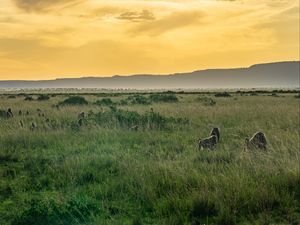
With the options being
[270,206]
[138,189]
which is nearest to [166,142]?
[138,189]

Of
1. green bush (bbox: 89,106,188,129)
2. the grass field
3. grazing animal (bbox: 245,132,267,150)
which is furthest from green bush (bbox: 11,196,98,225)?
green bush (bbox: 89,106,188,129)

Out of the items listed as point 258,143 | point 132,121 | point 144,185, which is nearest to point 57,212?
point 144,185

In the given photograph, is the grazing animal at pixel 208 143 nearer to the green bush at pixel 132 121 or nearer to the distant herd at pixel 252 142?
the distant herd at pixel 252 142

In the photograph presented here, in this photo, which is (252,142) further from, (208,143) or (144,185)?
(144,185)

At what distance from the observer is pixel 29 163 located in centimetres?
1056

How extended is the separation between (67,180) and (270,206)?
4049 millimetres

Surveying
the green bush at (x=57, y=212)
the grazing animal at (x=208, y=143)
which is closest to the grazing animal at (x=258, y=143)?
the grazing animal at (x=208, y=143)

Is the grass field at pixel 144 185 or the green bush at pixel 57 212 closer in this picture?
the green bush at pixel 57 212

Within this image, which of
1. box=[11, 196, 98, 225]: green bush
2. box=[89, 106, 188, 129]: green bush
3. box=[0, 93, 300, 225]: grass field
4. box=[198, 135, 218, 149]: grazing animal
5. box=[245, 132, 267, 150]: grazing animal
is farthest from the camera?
box=[89, 106, 188, 129]: green bush

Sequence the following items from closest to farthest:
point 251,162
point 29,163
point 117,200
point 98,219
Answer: point 98,219, point 117,200, point 251,162, point 29,163

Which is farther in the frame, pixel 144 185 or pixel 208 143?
pixel 208 143

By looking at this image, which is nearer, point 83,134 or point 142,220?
point 142,220

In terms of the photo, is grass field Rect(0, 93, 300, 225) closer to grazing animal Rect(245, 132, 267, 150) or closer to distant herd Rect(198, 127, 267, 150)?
distant herd Rect(198, 127, 267, 150)

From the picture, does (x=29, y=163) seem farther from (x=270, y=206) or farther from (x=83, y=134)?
(x=270, y=206)
